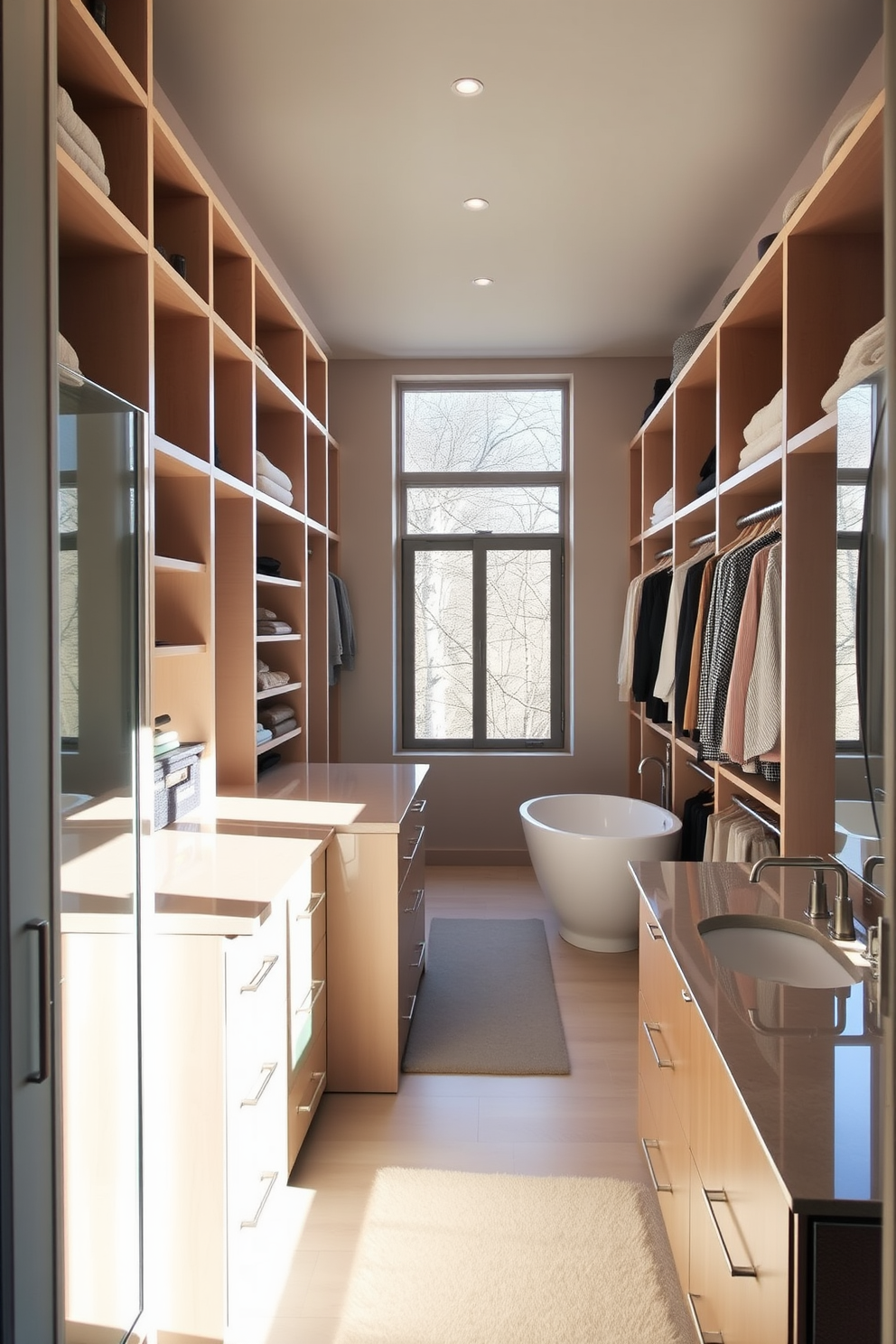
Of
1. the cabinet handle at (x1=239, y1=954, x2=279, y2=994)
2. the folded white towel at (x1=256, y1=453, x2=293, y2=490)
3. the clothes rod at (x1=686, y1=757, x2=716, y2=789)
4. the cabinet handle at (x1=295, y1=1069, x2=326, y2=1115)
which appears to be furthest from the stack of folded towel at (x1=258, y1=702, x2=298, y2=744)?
the clothes rod at (x1=686, y1=757, x2=716, y2=789)

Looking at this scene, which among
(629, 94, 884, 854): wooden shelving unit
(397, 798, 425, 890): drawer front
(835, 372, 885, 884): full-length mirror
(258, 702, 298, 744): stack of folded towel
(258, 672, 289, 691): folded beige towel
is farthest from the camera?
(258, 702, 298, 744): stack of folded towel

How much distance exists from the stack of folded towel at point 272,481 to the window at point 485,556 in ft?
5.61

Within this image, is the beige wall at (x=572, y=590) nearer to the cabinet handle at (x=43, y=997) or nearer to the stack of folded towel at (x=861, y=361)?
the stack of folded towel at (x=861, y=361)

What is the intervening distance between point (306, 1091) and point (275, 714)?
1.63 m

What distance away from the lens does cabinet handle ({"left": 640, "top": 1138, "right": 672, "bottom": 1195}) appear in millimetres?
Answer: 1740

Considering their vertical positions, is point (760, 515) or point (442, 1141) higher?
point (760, 515)

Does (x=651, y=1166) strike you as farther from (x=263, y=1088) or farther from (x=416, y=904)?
(x=416, y=904)

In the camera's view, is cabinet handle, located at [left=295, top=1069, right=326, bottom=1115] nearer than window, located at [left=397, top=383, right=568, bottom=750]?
Yes

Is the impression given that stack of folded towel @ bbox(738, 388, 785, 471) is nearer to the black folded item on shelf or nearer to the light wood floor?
the black folded item on shelf

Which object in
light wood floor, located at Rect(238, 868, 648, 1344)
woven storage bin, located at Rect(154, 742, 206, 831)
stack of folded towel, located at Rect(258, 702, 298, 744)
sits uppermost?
stack of folded towel, located at Rect(258, 702, 298, 744)

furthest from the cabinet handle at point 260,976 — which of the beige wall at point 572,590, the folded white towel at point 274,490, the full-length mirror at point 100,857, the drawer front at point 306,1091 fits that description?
the beige wall at point 572,590

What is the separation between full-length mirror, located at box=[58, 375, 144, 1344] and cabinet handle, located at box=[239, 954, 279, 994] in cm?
31

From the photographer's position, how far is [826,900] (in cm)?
168

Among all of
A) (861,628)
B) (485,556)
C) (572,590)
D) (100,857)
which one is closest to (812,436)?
(861,628)
